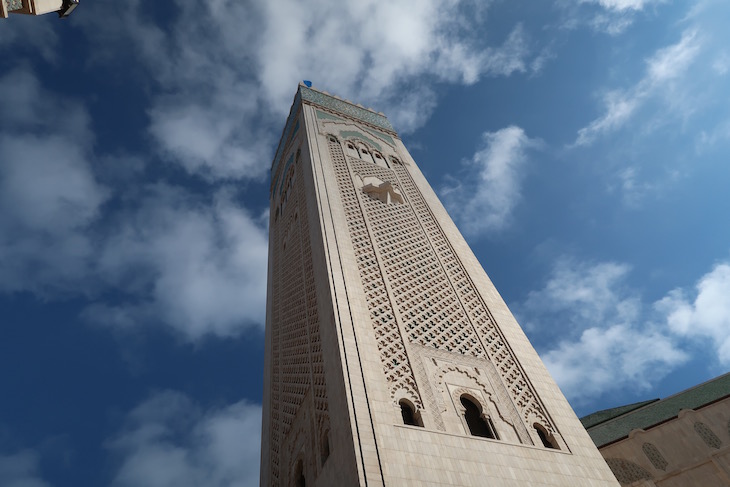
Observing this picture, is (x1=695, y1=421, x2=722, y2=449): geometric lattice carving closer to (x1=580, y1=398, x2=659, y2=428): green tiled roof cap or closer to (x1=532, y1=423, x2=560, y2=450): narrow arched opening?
(x1=580, y1=398, x2=659, y2=428): green tiled roof cap

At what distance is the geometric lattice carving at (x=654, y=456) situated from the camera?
684 centimetres

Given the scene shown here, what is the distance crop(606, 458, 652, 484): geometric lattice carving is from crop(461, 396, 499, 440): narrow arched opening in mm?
4139

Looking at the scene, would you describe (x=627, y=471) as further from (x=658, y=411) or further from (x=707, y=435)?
(x=658, y=411)

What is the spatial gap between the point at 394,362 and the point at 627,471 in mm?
5040

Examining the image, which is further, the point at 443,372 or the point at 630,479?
the point at 630,479

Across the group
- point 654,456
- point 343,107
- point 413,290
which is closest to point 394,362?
point 413,290

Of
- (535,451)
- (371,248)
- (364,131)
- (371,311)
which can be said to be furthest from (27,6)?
(364,131)

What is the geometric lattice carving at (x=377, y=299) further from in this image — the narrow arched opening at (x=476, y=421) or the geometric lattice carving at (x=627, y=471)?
the geometric lattice carving at (x=627, y=471)

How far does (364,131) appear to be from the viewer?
10.1 m

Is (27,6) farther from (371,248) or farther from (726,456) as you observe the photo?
(726,456)

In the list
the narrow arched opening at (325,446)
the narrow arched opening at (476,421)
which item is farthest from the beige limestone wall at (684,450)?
the narrow arched opening at (325,446)

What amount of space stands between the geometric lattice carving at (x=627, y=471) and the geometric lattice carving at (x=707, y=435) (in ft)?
3.28

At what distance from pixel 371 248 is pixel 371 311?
4.11 ft

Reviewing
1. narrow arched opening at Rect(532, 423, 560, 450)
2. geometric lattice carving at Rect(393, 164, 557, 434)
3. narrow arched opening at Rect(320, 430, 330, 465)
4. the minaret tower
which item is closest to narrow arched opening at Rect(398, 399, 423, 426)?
the minaret tower
